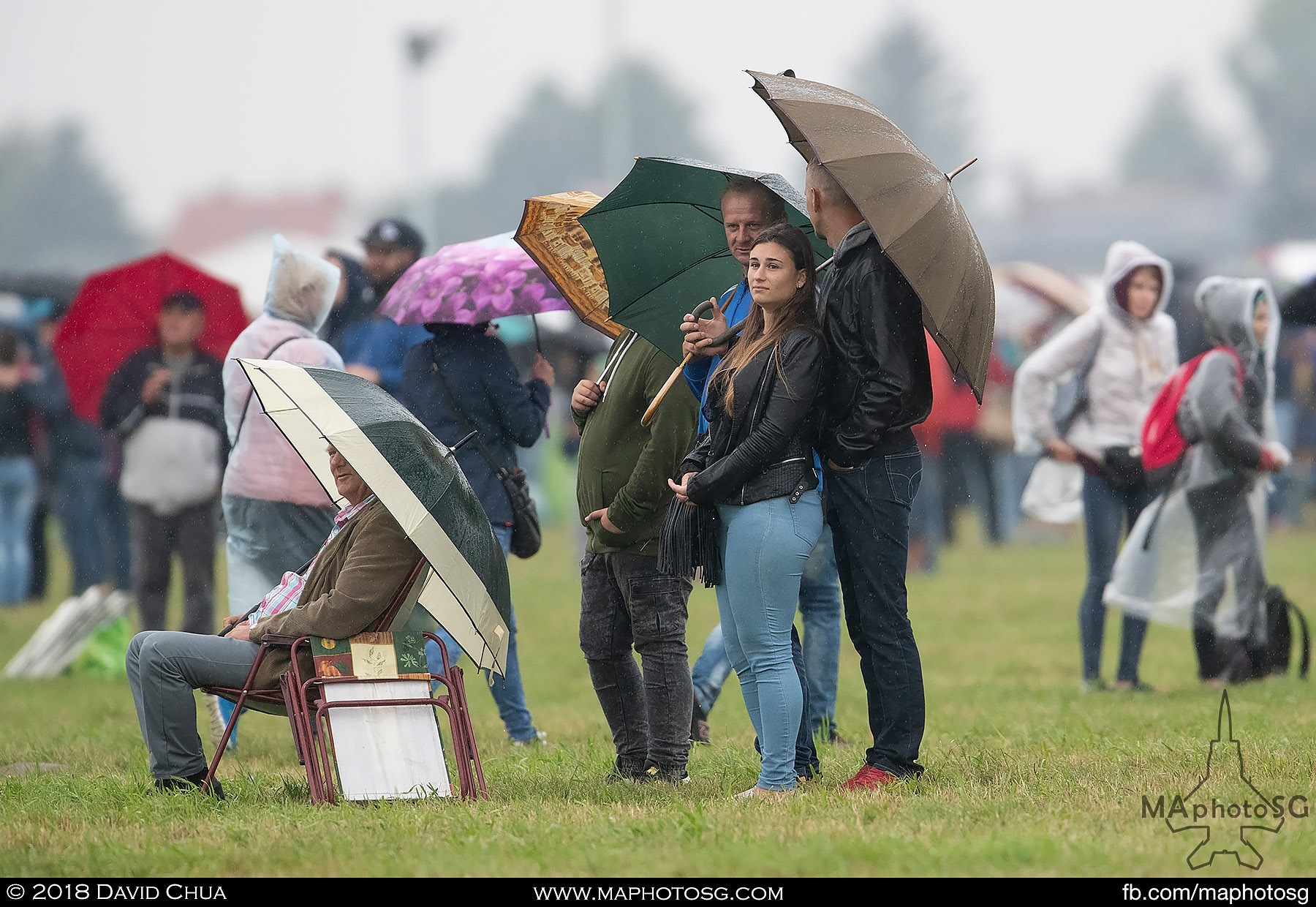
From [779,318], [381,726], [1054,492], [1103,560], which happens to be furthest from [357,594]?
[1054,492]

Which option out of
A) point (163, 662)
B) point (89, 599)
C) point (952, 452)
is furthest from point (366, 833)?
point (952, 452)

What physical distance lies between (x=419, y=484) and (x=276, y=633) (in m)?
0.80

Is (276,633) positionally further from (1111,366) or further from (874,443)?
(1111,366)

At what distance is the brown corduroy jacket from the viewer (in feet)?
18.8

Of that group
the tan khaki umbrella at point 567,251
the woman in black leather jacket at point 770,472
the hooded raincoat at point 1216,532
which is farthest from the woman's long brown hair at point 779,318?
the hooded raincoat at point 1216,532

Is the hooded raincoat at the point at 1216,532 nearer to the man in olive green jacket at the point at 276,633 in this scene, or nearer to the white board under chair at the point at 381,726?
the white board under chair at the point at 381,726

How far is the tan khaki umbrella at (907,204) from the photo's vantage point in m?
5.29

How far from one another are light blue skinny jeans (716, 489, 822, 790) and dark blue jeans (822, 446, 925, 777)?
13 cm

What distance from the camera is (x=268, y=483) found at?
7547 millimetres

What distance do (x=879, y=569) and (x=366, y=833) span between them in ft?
6.22

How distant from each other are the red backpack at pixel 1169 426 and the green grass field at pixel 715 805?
1.29 m

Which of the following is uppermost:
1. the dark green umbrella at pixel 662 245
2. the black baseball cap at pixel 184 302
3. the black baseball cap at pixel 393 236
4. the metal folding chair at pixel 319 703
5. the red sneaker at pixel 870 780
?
the black baseball cap at pixel 393 236

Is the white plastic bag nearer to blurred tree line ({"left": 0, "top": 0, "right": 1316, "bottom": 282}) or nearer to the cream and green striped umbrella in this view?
the cream and green striped umbrella

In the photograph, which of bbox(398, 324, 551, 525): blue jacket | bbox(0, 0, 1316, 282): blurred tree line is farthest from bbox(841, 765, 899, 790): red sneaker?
bbox(0, 0, 1316, 282): blurred tree line
